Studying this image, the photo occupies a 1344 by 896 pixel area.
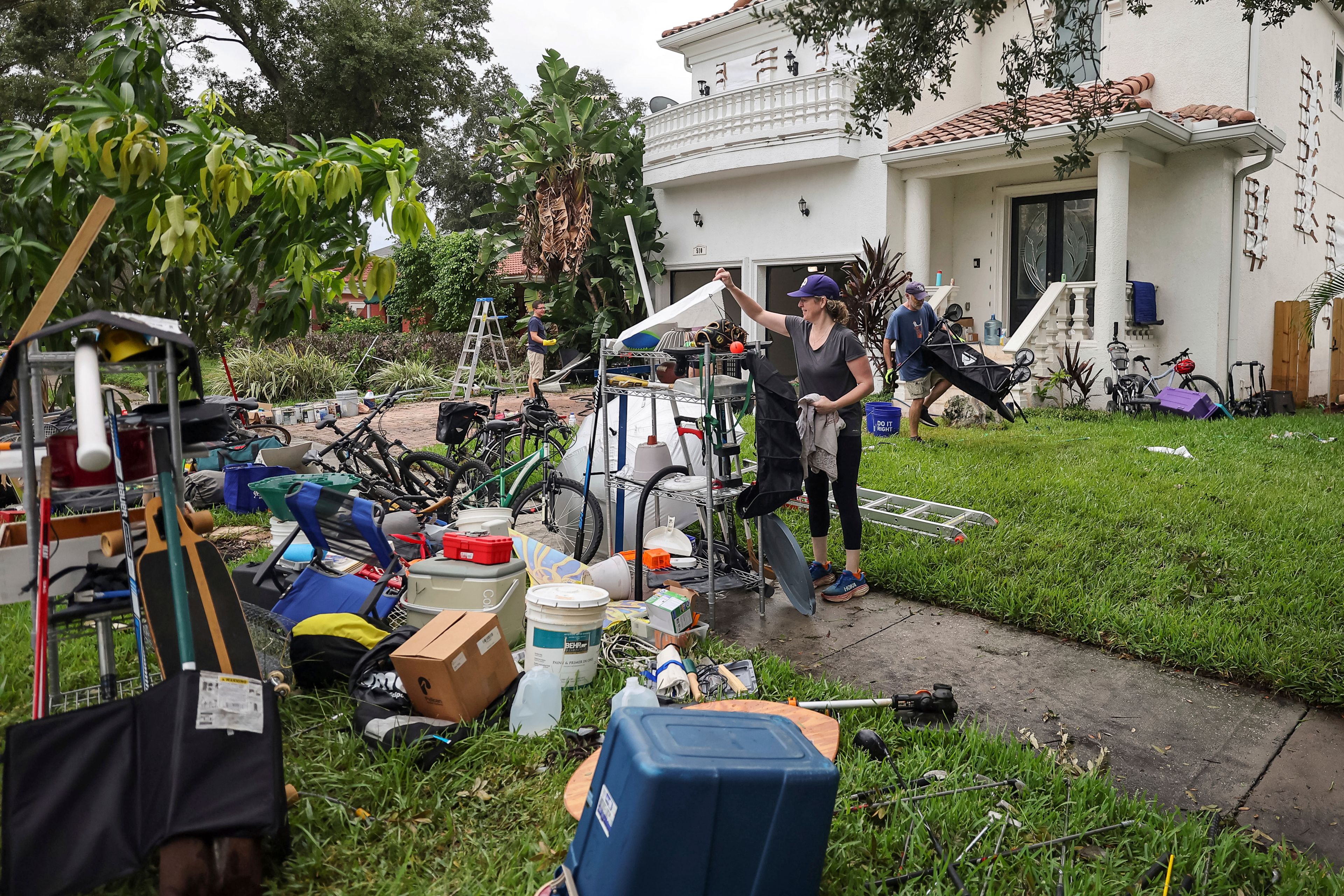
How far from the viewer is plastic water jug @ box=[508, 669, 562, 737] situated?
12.0 feet

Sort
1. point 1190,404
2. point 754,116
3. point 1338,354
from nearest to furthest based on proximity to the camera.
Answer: point 1190,404 → point 1338,354 → point 754,116

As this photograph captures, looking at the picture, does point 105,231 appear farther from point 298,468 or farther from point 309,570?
point 298,468

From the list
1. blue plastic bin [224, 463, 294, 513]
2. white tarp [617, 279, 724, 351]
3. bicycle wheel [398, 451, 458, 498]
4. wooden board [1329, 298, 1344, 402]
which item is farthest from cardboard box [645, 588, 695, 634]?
wooden board [1329, 298, 1344, 402]

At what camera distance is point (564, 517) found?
255 inches

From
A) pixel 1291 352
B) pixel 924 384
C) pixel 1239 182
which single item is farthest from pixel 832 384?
pixel 1291 352

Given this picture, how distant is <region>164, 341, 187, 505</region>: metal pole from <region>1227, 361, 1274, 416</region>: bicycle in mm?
13816

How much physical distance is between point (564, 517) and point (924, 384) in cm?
594

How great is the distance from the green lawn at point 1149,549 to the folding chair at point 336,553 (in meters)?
3.18

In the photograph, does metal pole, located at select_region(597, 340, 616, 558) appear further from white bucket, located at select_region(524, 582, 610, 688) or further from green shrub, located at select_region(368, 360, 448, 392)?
green shrub, located at select_region(368, 360, 448, 392)

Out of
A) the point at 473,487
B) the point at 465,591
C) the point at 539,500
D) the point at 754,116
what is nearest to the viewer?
the point at 465,591

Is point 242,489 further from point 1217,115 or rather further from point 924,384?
point 1217,115

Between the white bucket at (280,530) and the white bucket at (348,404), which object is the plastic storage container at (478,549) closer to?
the white bucket at (280,530)

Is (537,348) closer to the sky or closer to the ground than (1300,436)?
closer to the sky

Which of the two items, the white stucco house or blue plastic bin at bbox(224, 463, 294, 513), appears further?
the white stucco house
